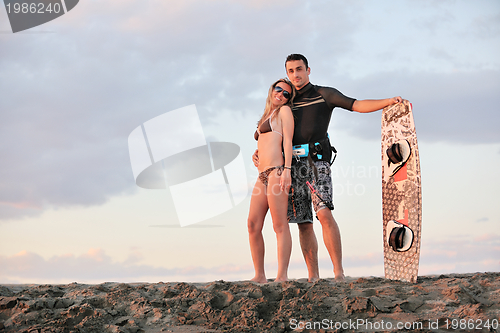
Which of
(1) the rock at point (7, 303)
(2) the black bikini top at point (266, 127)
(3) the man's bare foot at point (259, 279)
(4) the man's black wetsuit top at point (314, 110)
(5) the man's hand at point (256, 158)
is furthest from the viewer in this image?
(5) the man's hand at point (256, 158)

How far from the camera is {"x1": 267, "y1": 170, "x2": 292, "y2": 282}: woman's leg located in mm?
4828

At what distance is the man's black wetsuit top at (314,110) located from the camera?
17.6 feet

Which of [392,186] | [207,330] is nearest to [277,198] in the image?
[392,186]

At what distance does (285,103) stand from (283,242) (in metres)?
1.81

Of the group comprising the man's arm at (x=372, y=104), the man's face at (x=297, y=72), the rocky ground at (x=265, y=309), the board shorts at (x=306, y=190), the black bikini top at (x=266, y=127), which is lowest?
the rocky ground at (x=265, y=309)

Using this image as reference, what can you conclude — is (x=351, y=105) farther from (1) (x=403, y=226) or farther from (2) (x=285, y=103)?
(1) (x=403, y=226)

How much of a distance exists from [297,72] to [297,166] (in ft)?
4.26

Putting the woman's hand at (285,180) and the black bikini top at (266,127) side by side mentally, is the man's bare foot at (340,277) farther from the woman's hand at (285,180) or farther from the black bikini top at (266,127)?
the black bikini top at (266,127)

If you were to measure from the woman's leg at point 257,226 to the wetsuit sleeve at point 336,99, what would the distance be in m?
1.50

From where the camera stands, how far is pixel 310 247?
5344 millimetres

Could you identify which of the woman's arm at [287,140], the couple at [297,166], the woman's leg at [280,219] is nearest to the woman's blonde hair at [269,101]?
the couple at [297,166]

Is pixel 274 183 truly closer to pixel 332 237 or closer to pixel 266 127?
pixel 266 127

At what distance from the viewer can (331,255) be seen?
5211 millimetres

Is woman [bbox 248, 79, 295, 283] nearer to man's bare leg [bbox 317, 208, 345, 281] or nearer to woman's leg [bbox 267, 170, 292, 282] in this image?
woman's leg [bbox 267, 170, 292, 282]
